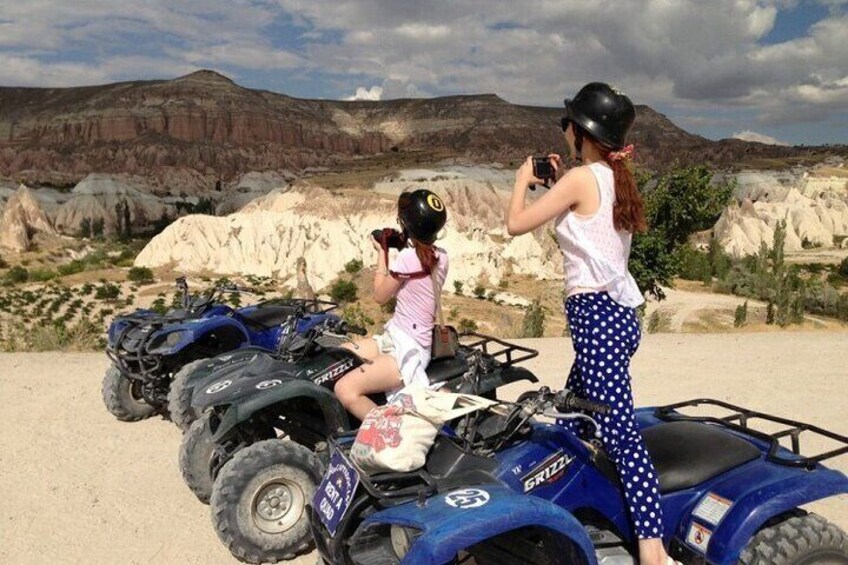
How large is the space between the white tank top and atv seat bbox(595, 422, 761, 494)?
2.42 ft

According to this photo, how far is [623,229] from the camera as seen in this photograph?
345 cm

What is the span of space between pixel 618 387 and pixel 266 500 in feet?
7.80

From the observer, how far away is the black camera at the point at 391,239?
15.5ft

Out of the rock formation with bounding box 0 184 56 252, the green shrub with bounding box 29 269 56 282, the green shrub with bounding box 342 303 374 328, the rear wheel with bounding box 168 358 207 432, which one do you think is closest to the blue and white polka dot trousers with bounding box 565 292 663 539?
the rear wheel with bounding box 168 358 207 432

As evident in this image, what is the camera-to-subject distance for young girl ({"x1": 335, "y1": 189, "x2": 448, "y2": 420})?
4684mm

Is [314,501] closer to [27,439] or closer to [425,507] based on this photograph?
[425,507]

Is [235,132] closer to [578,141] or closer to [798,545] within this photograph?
[578,141]

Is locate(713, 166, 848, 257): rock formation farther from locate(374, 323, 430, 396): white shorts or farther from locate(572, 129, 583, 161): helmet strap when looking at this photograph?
locate(572, 129, 583, 161): helmet strap

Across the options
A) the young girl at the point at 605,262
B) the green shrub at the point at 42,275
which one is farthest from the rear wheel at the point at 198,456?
the green shrub at the point at 42,275

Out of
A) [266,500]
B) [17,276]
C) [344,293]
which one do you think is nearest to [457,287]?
[344,293]

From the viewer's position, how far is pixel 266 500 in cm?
464

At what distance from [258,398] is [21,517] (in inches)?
88.3

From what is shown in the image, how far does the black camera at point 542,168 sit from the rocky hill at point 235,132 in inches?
4533

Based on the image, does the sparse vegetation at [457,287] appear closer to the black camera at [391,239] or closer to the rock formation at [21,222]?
the black camera at [391,239]
